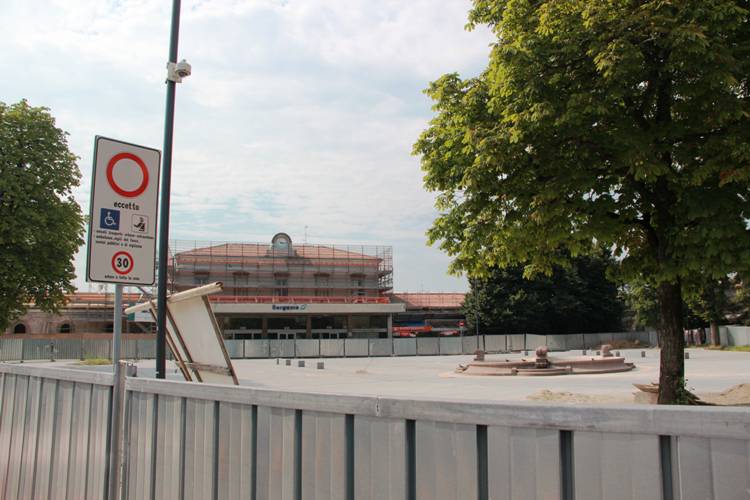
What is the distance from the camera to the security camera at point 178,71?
7910 mm

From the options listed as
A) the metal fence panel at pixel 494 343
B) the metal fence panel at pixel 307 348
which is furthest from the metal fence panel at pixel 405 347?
the metal fence panel at pixel 494 343

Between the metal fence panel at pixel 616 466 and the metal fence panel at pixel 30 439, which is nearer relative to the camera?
the metal fence panel at pixel 616 466

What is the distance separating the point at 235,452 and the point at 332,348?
5164cm

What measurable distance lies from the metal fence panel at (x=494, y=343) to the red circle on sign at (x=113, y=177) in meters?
54.9

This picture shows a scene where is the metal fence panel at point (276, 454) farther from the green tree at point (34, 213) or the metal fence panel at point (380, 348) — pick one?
Result: the metal fence panel at point (380, 348)

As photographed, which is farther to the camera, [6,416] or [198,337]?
[198,337]

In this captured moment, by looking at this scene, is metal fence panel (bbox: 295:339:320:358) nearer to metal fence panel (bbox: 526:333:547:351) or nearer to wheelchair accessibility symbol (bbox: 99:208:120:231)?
metal fence panel (bbox: 526:333:547:351)

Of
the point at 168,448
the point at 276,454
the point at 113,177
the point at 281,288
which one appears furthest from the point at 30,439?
the point at 281,288

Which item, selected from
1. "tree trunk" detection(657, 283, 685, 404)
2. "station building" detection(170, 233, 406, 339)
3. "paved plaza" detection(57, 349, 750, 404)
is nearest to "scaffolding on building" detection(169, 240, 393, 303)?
"station building" detection(170, 233, 406, 339)

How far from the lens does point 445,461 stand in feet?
9.39

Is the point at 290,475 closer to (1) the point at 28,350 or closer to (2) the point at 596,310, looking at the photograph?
(1) the point at 28,350

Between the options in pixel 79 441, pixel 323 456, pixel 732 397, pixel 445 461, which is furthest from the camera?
pixel 732 397

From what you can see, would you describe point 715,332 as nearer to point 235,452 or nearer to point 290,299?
point 290,299

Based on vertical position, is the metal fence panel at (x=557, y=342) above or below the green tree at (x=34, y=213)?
below
